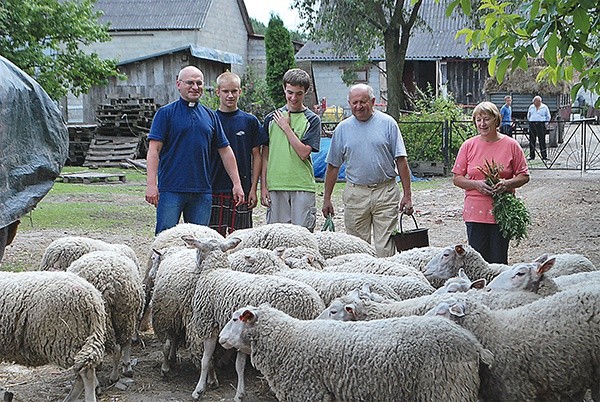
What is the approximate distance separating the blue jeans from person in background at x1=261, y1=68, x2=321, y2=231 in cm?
70

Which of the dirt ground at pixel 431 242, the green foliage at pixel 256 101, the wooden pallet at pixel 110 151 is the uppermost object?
the green foliage at pixel 256 101

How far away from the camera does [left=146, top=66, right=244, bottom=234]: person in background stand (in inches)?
284

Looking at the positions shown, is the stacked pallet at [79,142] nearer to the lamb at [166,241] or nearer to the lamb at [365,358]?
the lamb at [166,241]

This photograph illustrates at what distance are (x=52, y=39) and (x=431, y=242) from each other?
27.2 ft

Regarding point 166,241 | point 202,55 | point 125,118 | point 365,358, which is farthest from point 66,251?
point 202,55

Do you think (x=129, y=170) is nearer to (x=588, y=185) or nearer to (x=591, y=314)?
(x=588, y=185)

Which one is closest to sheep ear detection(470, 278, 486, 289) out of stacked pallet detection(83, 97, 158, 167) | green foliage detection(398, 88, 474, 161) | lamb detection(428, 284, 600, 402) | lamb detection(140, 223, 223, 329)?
lamb detection(428, 284, 600, 402)

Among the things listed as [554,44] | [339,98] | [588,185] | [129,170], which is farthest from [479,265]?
[339,98]

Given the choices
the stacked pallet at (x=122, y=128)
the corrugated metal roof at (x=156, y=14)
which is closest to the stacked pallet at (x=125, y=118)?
the stacked pallet at (x=122, y=128)

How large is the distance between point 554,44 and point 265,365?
2495 mm

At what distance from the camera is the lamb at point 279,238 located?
6.88 meters

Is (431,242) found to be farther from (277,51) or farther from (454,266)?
(277,51)

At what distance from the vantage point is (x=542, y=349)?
4.41 m

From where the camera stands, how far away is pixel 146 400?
221 inches
